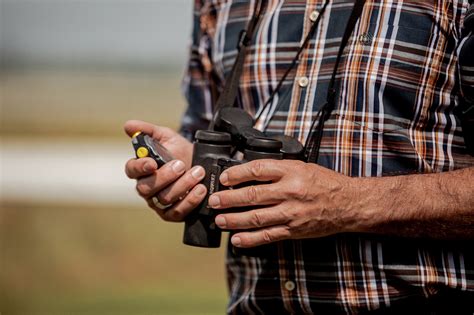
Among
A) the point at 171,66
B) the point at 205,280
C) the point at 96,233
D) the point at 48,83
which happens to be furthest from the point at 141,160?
the point at 171,66

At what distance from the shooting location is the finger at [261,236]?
6.73 ft

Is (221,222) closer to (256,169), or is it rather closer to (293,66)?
(256,169)

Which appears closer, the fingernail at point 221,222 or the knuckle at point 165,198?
the fingernail at point 221,222

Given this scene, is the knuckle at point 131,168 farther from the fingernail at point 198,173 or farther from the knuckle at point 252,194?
the knuckle at point 252,194

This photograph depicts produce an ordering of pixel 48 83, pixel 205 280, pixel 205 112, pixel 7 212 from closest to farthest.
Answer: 1. pixel 205 112
2. pixel 205 280
3. pixel 7 212
4. pixel 48 83

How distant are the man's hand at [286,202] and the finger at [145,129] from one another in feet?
1.44

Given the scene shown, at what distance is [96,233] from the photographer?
833cm

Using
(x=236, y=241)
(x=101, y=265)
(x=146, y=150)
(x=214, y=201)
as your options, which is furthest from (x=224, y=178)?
(x=101, y=265)

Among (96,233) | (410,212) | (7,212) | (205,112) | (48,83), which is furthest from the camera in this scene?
(48,83)

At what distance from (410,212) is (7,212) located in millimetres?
7463

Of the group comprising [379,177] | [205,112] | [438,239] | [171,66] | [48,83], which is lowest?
[438,239]

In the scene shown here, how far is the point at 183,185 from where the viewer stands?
85.8 inches

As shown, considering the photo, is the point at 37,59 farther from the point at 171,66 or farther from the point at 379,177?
the point at 379,177

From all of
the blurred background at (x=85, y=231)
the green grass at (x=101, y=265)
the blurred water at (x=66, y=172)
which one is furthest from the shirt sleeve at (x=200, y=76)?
the blurred water at (x=66, y=172)
